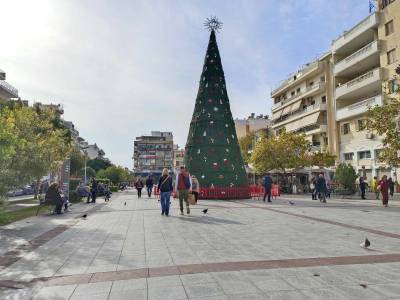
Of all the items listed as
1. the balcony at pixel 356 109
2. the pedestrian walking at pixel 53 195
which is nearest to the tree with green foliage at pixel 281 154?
the balcony at pixel 356 109

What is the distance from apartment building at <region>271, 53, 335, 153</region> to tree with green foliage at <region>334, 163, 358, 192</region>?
16675 millimetres

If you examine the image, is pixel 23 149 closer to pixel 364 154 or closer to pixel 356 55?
pixel 364 154

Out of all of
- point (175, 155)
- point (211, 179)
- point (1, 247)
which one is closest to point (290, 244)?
point (1, 247)

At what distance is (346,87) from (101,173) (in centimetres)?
3488

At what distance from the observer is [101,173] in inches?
2306

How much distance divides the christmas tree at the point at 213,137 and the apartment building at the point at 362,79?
45.3 feet

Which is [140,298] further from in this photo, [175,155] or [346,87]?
[175,155]

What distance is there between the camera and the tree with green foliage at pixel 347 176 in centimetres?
2841

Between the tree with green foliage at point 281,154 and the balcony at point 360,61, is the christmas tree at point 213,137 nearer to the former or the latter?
the tree with green foliage at point 281,154

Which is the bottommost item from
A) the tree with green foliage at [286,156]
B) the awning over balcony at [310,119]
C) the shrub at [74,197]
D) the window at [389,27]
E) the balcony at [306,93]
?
the shrub at [74,197]

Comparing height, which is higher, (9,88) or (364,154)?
(9,88)

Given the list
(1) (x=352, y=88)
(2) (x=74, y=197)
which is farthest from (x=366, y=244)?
(1) (x=352, y=88)

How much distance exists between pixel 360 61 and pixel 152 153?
115274 mm

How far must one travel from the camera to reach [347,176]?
93.2 feet
